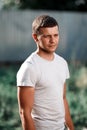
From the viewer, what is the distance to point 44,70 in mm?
2971

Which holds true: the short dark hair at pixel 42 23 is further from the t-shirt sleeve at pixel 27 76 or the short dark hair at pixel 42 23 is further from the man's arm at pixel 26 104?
the man's arm at pixel 26 104

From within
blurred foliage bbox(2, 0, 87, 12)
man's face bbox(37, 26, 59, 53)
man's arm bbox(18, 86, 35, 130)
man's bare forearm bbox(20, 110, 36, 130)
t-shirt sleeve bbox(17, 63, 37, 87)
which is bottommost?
man's bare forearm bbox(20, 110, 36, 130)

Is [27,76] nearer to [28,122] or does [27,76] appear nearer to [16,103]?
[28,122]

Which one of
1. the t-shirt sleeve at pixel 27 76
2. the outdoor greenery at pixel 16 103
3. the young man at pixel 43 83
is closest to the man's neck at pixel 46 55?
the young man at pixel 43 83

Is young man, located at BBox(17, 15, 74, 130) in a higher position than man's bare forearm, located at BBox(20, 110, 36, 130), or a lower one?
higher

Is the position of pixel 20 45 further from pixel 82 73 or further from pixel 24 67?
pixel 24 67

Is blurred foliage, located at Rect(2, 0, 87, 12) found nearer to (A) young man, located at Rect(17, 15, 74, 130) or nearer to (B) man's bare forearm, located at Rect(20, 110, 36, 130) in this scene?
(A) young man, located at Rect(17, 15, 74, 130)

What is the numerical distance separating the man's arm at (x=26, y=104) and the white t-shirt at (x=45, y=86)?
0.12 feet

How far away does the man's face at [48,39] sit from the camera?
299cm

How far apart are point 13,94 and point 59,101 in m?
6.33

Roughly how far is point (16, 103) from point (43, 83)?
5.44m

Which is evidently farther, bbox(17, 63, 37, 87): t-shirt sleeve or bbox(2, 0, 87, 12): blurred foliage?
bbox(2, 0, 87, 12): blurred foliage

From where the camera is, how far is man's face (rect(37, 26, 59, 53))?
9.82ft

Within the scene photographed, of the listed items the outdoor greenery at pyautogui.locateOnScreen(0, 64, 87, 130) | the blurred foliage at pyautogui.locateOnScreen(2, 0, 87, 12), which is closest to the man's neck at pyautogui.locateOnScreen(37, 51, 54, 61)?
the outdoor greenery at pyautogui.locateOnScreen(0, 64, 87, 130)
